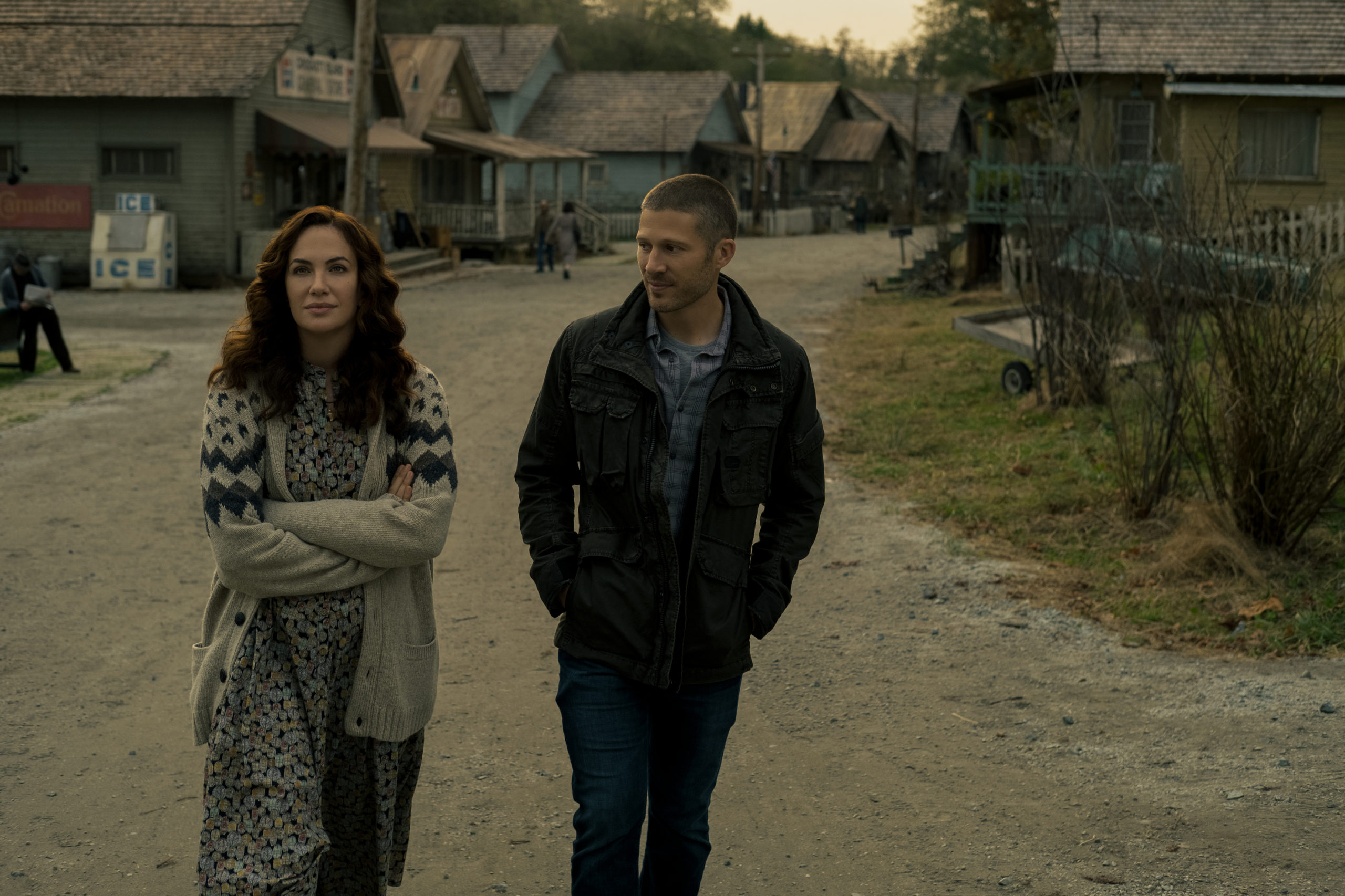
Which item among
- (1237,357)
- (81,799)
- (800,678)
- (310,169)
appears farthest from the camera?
(310,169)

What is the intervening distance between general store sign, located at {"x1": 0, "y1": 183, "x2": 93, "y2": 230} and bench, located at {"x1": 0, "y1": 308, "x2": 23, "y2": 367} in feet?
40.8

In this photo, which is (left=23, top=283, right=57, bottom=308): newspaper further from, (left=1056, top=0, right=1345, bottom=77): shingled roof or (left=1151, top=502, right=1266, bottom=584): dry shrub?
(left=1056, top=0, right=1345, bottom=77): shingled roof

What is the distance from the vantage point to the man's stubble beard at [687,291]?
316cm

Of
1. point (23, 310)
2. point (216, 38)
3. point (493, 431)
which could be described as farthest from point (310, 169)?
point (493, 431)

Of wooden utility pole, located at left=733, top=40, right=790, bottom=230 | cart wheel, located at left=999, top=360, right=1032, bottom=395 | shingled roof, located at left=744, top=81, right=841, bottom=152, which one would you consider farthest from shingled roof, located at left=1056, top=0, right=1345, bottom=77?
shingled roof, located at left=744, top=81, right=841, bottom=152

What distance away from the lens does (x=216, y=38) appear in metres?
26.7

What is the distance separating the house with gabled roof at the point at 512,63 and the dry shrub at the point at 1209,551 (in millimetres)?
44435

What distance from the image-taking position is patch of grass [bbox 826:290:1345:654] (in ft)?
21.2

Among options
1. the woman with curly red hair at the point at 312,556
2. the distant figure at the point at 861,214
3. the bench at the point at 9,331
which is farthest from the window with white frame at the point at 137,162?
the distant figure at the point at 861,214

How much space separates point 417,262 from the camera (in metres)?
30.6

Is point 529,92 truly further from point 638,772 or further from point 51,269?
point 638,772

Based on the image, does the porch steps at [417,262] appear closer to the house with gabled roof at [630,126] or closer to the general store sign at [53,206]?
the general store sign at [53,206]

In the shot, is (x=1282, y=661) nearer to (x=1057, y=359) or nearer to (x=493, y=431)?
(x=1057, y=359)

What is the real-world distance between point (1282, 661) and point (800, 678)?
203 cm
